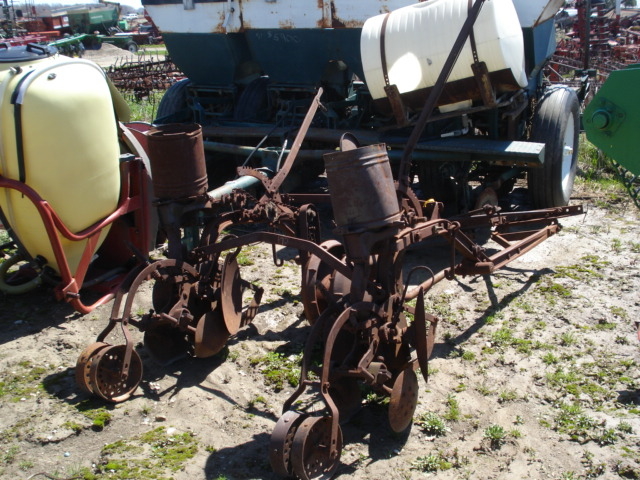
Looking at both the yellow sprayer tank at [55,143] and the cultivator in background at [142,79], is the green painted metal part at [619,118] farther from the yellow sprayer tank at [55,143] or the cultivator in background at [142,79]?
the cultivator in background at [142,79]

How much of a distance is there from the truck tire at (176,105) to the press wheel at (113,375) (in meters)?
4.69

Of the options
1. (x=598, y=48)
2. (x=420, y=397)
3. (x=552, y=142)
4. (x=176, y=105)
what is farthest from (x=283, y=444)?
(x=598, y=48)

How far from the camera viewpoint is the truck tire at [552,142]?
6543 mm

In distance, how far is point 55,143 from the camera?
478 cm

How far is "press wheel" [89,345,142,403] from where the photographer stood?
3.89 metres

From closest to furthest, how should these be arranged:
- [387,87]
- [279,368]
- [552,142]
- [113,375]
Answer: [113,375]
[279,368]
[387,87]
[552,142]

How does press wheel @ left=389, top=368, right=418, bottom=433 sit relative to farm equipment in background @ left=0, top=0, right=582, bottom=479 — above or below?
below

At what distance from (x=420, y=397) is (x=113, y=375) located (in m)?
1.77

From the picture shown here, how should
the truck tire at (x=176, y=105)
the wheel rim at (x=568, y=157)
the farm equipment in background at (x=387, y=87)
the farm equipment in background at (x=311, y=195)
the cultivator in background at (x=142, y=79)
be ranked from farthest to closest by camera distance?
the cultivator in background at (x=142, y=79) < the truck tire at (x=176, y=105) < the wheel rim at (x=568, y=157) < the farm equipment in background at (x=387, y=87) < the farm equipment in background at (x=311, y=195)

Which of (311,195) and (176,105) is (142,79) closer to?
(176,105)

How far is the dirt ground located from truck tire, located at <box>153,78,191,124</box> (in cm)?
331

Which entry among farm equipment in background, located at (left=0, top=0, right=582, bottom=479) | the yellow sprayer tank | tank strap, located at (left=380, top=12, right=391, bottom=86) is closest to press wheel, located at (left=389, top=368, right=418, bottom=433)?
farm equipment in background, located at (left=0, top=0, right=582, bottom=479)

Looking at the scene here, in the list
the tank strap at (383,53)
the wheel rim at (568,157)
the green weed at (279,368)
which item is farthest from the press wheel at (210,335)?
the wheel rim at (568,157)

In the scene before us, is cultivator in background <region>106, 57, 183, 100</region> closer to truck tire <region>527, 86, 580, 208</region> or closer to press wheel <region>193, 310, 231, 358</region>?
truck tire <region>527, 86, 580, 208</region>
